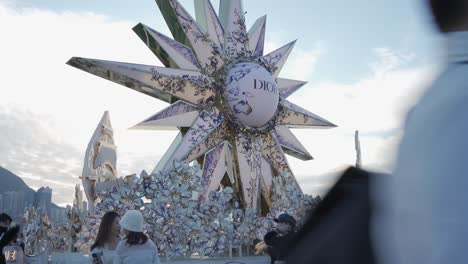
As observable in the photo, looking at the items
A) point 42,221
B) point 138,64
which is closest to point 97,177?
point 42,221

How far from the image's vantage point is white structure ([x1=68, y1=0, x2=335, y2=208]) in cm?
Result: 953

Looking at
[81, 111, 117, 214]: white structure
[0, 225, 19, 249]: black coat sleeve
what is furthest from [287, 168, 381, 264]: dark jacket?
[81, 111, 117, 214]: white structure

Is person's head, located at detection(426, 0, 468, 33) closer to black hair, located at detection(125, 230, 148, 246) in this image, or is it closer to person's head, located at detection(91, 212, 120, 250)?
black hair, located at detection(125, 230, 148, 246)

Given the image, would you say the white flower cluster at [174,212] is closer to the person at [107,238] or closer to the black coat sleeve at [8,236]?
the black coat sleeve at [8,236]

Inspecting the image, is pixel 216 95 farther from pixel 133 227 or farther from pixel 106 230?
pixel 133 227

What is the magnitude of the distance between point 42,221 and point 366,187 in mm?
10970

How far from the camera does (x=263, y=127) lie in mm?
10789

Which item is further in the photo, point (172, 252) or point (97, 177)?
point (97, 177)

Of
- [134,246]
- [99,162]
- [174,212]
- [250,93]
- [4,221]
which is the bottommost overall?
[134,246]

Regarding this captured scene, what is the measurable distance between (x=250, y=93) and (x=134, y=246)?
6.55 metres

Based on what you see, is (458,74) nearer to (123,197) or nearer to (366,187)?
(366,187)

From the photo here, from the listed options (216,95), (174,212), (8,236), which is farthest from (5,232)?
(216,95)

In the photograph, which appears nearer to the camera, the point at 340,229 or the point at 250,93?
the point at 340,229

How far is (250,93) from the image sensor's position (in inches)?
396
